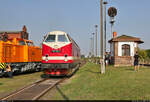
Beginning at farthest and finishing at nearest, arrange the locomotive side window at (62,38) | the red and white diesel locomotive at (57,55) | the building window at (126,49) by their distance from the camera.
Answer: the building window at (126,49) → the locomotive side window at (62,38) → the red and white diesel locomotive at (57,55)

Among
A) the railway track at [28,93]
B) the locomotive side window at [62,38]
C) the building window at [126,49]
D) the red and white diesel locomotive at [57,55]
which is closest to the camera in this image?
the railway track at [28,93]

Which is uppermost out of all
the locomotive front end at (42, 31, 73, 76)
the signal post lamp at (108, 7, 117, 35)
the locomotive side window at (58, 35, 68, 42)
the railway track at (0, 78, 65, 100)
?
the signal post lamp at (108, 7, 117, 35)

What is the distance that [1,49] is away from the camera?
15422 mm

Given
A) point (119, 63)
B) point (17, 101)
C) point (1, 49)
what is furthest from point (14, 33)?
point (17, 101)

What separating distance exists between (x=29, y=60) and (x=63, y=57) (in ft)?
20.1

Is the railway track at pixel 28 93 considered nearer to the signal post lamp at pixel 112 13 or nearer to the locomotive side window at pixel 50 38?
the locomotive side window at pixel 50 38

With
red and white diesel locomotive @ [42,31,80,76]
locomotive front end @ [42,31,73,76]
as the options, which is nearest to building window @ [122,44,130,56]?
red and white diesel locomotive @ [42,31,80,76]

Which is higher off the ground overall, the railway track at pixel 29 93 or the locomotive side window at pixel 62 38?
the locomotive side window at pixel 62 38

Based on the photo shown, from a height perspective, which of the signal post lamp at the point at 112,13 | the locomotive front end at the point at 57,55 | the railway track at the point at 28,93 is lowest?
the railway track at the point at 28,93

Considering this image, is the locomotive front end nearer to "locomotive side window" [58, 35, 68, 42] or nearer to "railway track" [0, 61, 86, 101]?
"locomotive side window" [58, 35, 68, 42]

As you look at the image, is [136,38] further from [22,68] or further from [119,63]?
[22,68]

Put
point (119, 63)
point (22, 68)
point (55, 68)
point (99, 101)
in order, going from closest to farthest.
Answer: point (99, 101) → point (55, 68) → point (22, 68) → point (119, 63)

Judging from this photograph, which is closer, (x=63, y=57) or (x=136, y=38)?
(x=63, y=57)

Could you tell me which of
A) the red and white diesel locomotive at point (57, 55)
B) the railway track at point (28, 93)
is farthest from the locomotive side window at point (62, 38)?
the railway track at point (28, 93)
